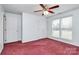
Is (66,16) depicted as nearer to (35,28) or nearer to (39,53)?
(35,28)

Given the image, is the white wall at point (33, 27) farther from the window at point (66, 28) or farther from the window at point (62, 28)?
the window at point (66, 28)

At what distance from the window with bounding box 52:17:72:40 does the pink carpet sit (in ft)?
0.43

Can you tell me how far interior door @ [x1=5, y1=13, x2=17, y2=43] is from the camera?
1398 mm

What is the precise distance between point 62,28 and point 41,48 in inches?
19.3

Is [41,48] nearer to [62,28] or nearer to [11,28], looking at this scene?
[62,28]

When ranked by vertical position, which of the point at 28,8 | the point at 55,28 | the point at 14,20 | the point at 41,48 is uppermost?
the point at 28,8

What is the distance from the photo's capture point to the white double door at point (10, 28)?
140 centimetres

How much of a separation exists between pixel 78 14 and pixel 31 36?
0.83 m

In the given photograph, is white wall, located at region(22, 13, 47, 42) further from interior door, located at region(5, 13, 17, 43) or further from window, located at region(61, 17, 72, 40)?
window, located at region(61, 17, 72, 40)

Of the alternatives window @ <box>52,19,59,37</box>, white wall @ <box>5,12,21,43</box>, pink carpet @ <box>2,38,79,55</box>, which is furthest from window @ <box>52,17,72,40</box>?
white wall @ <box>5,12,21,43</box>

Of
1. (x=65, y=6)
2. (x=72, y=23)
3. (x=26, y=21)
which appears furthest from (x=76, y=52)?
(x=26, y=21)

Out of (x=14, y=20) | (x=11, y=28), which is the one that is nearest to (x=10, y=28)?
(x=11, y=28)

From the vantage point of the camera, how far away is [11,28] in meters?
1.43

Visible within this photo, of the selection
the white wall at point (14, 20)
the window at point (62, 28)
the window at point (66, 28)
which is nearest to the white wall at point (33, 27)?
the white wall at point (14, 20)
